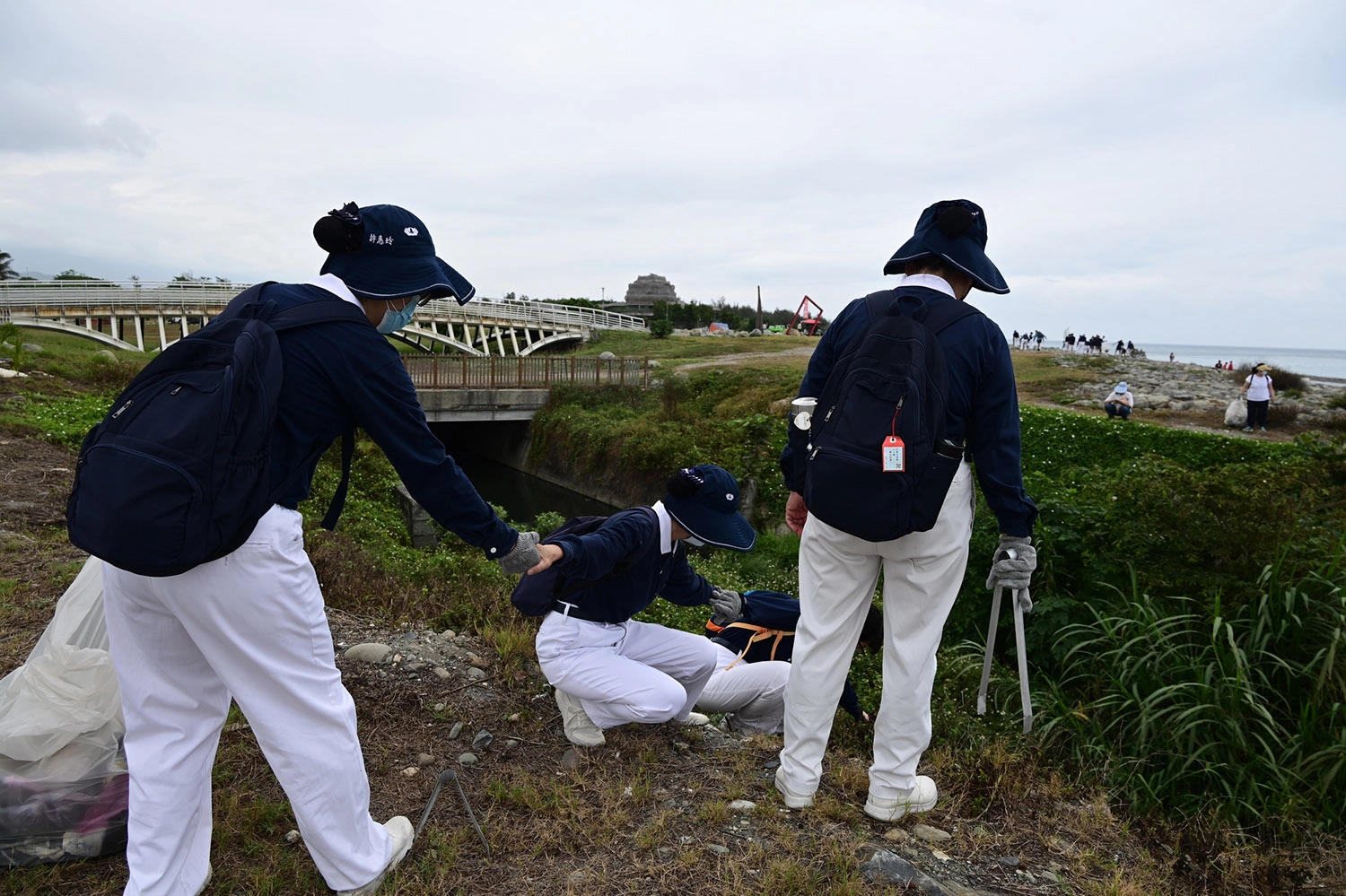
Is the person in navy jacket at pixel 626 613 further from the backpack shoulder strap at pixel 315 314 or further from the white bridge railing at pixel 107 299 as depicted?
the white bridge railing at pixel 107 299

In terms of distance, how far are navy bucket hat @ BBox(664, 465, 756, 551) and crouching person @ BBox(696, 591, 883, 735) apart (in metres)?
0.74

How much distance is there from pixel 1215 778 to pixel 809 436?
7.58 feet

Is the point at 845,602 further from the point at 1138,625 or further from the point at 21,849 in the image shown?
the point at 21,849

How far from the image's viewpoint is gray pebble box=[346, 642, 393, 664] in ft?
13.6

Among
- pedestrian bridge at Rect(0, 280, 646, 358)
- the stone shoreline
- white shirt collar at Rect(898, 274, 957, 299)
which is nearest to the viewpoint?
white shirt collar at Rect(898, 274, 957, 299)

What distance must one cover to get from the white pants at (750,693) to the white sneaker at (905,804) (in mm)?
895

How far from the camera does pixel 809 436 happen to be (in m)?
2.85

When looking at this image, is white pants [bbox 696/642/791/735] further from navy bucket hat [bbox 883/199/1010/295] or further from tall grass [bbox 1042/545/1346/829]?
navy bucket hat [bbox 883/199/1010/295]

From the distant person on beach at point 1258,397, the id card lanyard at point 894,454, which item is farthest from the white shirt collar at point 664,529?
the distant person on beach at point 1258,397

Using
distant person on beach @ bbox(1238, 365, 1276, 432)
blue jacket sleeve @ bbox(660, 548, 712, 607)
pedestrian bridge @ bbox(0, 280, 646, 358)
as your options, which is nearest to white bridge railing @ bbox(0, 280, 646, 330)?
pedestrian bridge @ bbox(0, 280, 646, 358)

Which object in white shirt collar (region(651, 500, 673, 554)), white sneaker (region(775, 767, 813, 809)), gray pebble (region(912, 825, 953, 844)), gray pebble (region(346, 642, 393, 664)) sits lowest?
gray pebble (region(912, 825, 953, 844))

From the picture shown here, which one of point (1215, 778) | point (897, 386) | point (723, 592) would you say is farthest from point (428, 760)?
point (1215, 778)

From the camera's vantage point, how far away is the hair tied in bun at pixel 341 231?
2.23m

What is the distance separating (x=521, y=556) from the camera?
8.56ft
